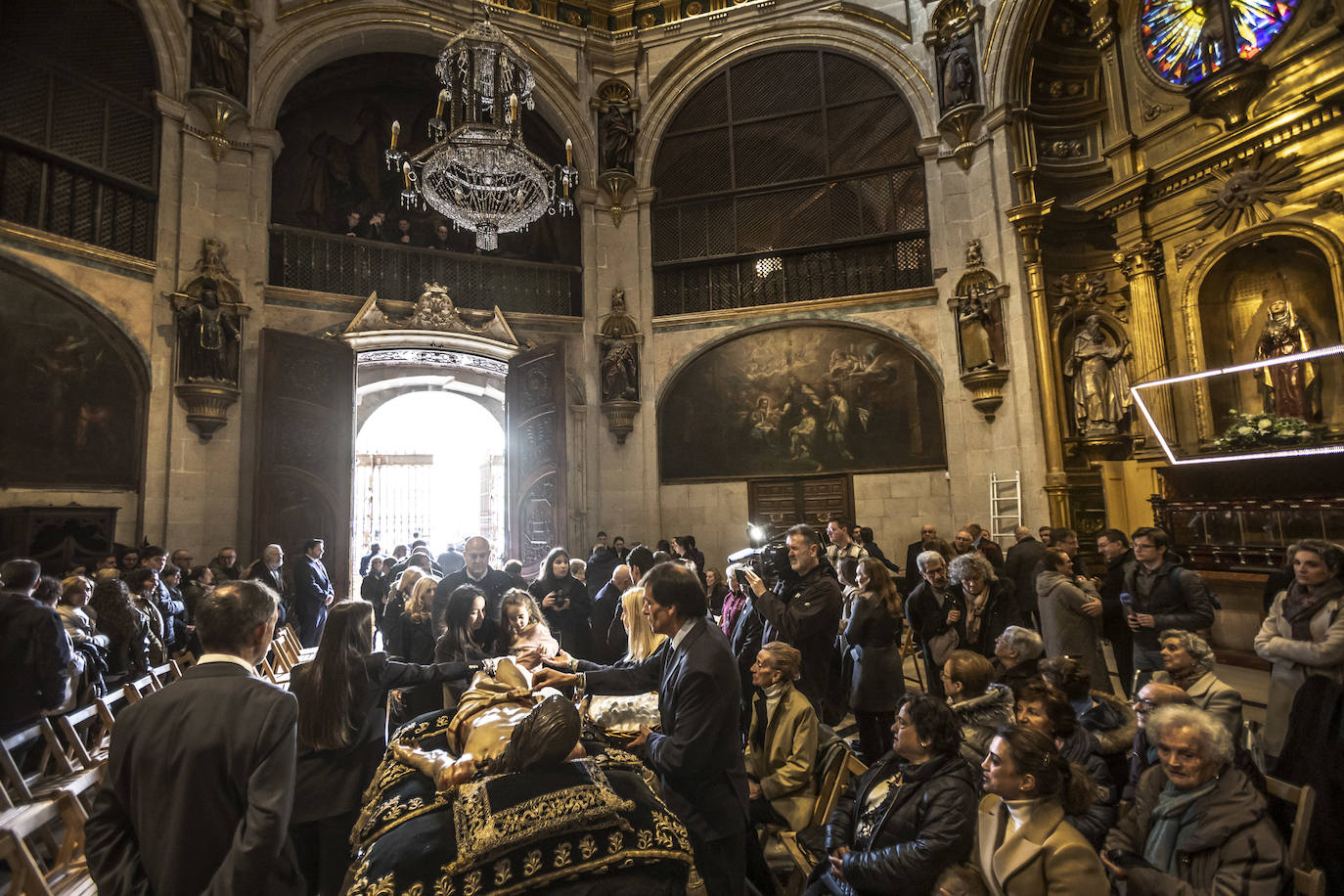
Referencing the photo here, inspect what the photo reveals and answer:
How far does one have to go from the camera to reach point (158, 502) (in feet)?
31.8

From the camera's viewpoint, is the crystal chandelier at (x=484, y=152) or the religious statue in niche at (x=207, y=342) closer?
the crystal chandelier at (x=484, y=152)

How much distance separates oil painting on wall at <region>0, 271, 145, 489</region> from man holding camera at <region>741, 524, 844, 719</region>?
9498 mm

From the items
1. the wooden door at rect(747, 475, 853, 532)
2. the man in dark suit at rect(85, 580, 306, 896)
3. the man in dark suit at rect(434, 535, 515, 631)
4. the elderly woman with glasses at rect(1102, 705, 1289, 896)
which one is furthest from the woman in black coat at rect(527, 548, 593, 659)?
the wooden door at rect(747, 475, 853, 532)

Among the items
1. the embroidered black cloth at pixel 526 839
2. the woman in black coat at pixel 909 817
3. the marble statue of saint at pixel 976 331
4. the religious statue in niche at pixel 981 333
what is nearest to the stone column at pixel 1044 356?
the religious statue in niche at pixel 981 333

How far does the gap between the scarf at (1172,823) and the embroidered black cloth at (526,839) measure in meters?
1.63

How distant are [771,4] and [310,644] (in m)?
13.9

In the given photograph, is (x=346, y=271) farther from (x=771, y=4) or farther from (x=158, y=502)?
(x=771, y=4)

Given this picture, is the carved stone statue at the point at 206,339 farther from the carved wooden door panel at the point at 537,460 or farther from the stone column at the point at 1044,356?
the stone column at the point at 1044,356

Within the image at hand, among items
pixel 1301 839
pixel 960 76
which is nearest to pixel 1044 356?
pixel 960 76

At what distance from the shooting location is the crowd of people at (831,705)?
2.06 metres

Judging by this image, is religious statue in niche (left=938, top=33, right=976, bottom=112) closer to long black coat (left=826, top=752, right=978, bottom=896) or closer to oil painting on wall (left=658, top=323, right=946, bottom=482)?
oil painting on wall (left=658, top=323, right=946, bottom=482)

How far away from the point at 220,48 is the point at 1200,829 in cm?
1425

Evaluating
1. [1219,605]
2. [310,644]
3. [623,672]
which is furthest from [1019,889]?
[310,644]

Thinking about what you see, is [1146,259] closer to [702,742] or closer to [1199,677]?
[1199,677]
